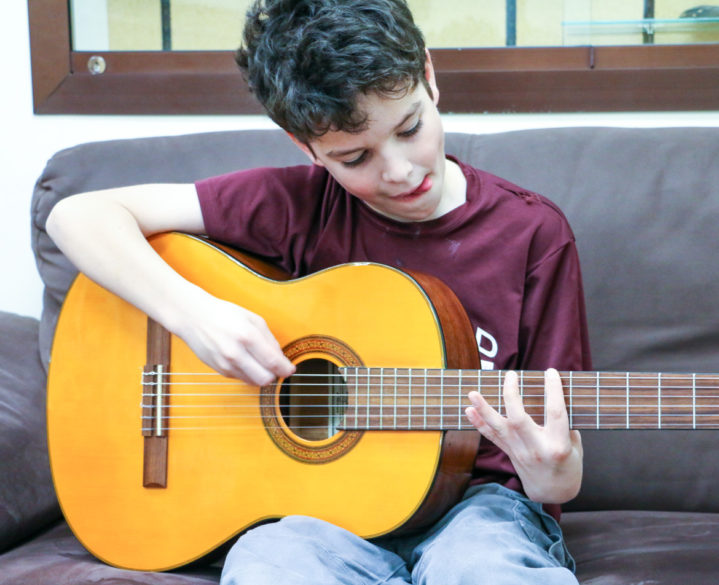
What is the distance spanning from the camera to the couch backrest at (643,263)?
1371mm

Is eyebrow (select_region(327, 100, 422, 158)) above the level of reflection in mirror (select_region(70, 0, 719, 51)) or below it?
below

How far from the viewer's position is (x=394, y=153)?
1052mm

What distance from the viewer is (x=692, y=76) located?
1.61 metres

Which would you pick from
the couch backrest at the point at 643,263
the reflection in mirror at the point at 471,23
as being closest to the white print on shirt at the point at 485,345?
the couch backrest at the point at 643,263

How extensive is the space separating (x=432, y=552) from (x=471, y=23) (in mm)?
1167

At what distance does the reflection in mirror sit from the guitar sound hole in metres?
0.90

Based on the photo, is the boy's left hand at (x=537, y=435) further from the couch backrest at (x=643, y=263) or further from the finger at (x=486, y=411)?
the couch backrest at (x=643, y=263)

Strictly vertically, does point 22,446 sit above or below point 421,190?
below

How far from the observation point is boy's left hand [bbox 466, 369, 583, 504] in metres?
0.96

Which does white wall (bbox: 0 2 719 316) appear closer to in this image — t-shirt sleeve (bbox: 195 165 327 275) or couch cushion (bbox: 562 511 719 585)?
t-shirt sleeve (bbox: 195 165 327 275)

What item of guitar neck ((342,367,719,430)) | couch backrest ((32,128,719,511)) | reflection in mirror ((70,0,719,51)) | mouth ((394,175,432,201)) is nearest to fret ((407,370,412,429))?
guitar neck ((342,367,719,430))

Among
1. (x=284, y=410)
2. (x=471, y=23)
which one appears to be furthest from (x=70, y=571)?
(x=471, y=23)

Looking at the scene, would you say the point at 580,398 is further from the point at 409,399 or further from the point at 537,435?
the point at 409,399

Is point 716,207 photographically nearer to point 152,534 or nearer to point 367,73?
point 367,73
